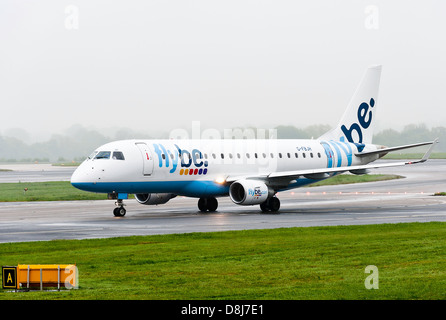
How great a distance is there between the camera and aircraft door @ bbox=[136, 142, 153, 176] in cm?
4316

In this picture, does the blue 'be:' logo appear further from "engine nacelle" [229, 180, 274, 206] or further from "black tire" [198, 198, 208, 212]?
"black tire" [198, 198, 208, 212]

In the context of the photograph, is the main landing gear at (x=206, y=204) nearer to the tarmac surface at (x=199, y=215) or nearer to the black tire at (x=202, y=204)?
the black tire at (x=202, y=204)

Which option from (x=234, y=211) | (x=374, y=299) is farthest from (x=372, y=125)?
(x=374, y=299)

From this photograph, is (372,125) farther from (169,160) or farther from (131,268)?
(131,268)

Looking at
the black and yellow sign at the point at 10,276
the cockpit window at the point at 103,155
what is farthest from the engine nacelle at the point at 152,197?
the black and yellow sign at the point at 10,276

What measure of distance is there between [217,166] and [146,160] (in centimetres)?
492

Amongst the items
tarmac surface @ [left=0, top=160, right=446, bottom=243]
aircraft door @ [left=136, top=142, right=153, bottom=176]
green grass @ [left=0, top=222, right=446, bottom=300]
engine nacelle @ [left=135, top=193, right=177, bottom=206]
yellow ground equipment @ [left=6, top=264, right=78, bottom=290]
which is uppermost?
aircraft door @ [left=136, top=142, right=153, bottom=176]

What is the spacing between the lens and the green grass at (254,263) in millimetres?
18250

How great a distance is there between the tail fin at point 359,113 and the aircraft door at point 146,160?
51.7 ft

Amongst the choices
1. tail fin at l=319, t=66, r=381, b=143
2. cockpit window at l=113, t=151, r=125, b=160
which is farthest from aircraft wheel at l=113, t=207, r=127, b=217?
tail fin at l=319, t=66, r=381, b=143

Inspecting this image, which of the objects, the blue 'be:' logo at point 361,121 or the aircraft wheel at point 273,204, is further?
→ the blue 'be:' logo at point 361,121

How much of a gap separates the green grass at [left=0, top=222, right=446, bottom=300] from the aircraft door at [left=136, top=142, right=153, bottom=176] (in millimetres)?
11266

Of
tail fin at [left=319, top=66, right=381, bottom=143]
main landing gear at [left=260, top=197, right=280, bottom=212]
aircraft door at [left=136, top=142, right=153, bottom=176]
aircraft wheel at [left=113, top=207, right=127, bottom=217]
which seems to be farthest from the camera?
tail fin at [left=319, top=66, right=381, bottom=143]
